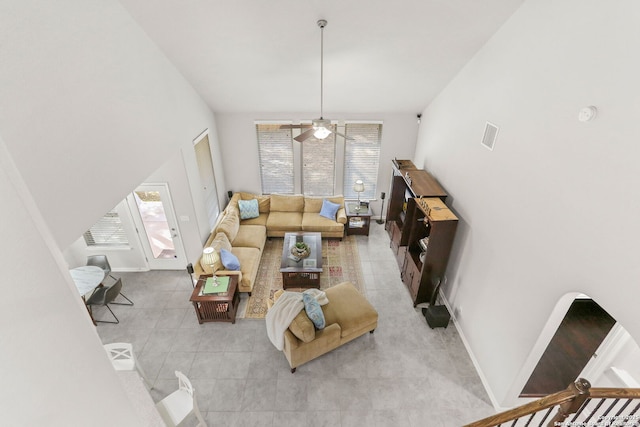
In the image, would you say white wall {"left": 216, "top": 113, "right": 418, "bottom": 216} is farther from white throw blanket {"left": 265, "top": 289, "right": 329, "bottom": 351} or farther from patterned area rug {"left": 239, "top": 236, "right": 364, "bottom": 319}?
white throw blanket {"left": 265, "top": 289, "right": 329, "bottom": 351}

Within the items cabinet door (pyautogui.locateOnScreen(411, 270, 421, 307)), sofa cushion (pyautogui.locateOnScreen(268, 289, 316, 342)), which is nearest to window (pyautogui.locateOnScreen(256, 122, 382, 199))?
cabinet door (pyautogui.locateOnScreen(411, 270, 421, 307))

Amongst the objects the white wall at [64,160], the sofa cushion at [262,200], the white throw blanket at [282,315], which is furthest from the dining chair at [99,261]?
the white throw blanket at [282,315]

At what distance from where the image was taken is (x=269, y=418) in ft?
13.4

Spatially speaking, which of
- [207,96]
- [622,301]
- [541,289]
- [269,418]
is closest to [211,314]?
[269,418]

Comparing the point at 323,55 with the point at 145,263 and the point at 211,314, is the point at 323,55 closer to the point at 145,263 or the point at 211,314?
the point at 211,314

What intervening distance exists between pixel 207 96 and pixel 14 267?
576 centimetres

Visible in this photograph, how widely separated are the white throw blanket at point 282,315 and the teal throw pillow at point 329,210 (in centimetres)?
311

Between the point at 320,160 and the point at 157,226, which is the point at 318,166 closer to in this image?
the point at 320,160

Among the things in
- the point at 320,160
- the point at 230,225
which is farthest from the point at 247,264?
the point at 320,160

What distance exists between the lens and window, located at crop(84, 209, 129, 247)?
6038mm

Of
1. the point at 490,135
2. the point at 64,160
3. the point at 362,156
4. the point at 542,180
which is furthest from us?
the point at 362,156

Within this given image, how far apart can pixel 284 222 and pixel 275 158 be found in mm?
1656

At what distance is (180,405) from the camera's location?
11.8 feet

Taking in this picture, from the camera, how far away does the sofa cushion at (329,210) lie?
767 centimetres
